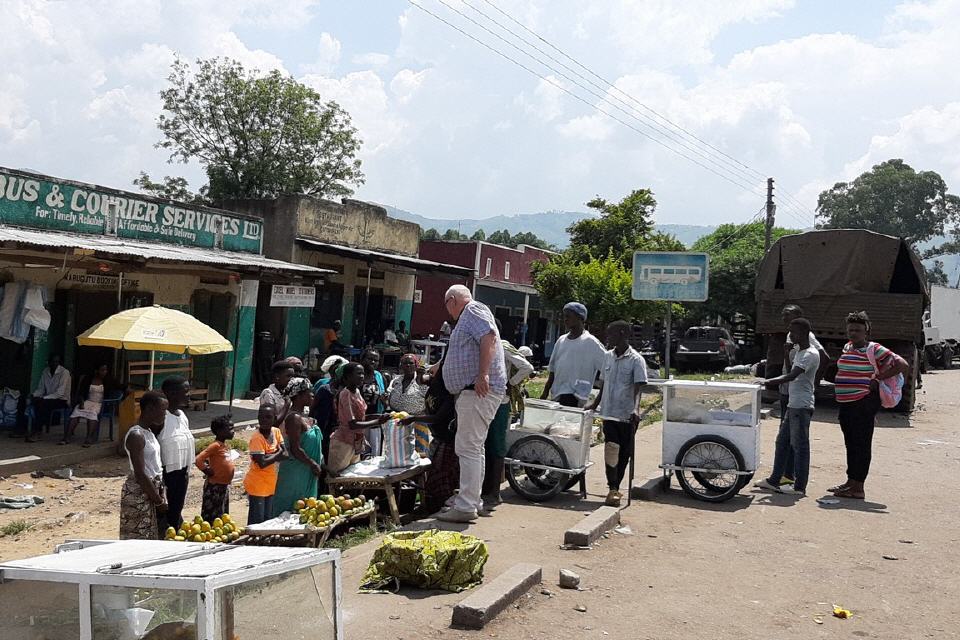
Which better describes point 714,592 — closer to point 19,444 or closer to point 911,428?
point 19,444

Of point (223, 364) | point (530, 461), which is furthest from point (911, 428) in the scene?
point (223, 364)

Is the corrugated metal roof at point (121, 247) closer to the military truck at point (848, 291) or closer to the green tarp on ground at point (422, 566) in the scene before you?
the green tarp on ground at point (422, 566)

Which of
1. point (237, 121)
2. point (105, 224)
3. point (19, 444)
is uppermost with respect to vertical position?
point (237, 121)

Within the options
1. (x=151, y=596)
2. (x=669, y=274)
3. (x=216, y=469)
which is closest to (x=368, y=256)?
(x=669, y=274)

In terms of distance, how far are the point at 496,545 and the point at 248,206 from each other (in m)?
15.5

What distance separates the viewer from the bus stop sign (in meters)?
14.6

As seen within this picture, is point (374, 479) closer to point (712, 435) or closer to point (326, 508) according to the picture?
point (326, 508)

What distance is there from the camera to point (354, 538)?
7.16 metres

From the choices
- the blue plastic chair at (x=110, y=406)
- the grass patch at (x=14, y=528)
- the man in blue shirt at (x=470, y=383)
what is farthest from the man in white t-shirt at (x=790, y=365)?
the blue plastic chair at (x=110, y=406)

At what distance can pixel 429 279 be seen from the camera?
110 feet

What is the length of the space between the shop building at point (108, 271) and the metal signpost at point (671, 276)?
20.0 feet

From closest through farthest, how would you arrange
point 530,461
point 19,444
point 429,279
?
1. point 530,461
2. point 19,444
3. point 429,279

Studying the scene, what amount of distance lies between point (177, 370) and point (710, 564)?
11.6 meters

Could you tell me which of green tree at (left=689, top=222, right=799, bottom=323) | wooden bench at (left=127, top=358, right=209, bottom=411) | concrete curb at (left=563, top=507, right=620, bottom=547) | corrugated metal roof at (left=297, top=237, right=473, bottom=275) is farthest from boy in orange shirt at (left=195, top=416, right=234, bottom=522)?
green tree at (left=689, top=222, right=799, bottom=323)
